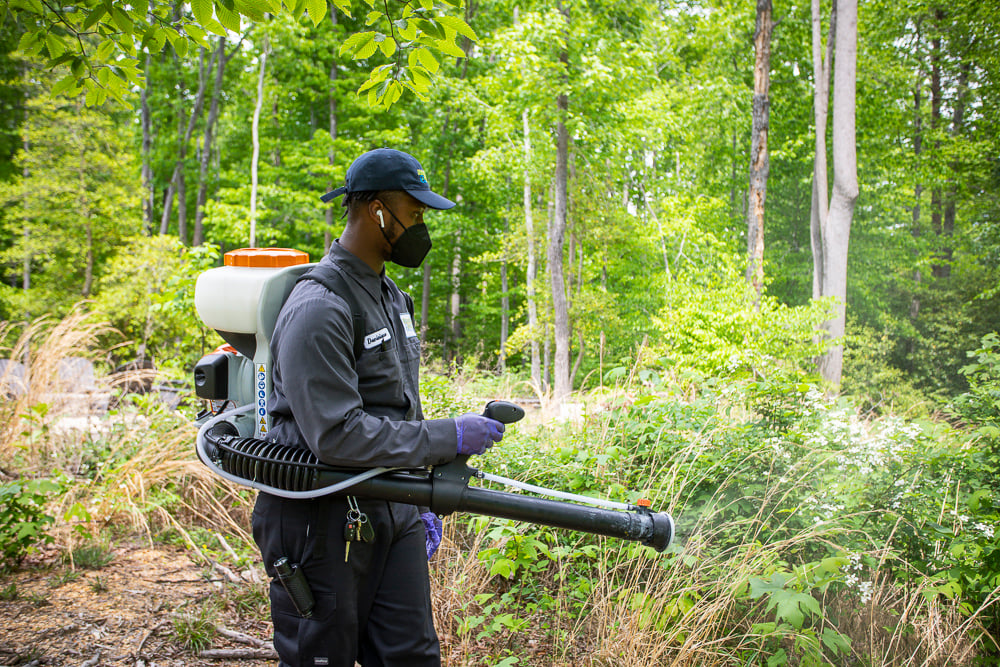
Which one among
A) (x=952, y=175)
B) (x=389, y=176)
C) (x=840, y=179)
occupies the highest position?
(x=952, y=175)

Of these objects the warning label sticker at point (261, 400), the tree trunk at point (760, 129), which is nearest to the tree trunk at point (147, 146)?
the tree trunk at point (760, 129)

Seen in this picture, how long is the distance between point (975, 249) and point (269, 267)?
65.0 feet

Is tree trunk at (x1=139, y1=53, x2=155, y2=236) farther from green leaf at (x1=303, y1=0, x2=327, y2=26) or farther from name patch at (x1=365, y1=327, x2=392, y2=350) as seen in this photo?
name patch at (x1=365, y1=327, x2=392, y2=350)

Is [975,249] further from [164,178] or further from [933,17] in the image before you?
[164,178]

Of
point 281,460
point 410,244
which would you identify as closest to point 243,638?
point 281,460

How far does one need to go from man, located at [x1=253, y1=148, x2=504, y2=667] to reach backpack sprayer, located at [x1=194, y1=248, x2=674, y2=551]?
2.7 inches

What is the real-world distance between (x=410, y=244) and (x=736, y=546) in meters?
2.00

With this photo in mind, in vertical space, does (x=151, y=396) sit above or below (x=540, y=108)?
below

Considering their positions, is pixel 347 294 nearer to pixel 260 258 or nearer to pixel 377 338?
pixel 377 338

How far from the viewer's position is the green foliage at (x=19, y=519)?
3520 mm

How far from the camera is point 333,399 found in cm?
176

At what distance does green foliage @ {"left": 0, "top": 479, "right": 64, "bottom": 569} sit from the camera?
3520 mm

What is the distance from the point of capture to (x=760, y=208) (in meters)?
13.4

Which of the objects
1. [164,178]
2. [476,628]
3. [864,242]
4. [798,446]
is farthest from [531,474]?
[164,178]
